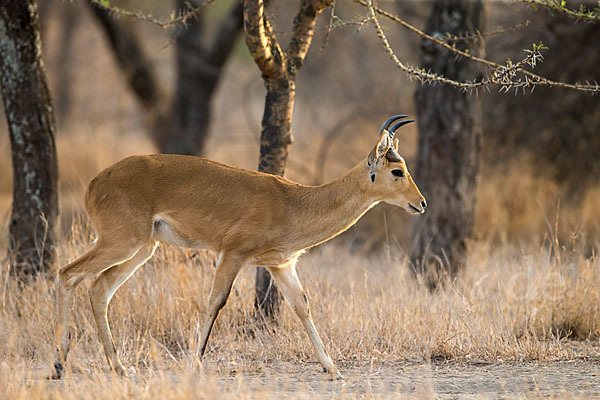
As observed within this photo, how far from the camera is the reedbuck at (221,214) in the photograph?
6109mm

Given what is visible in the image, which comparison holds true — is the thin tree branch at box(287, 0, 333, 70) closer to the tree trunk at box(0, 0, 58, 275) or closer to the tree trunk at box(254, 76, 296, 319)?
the tree trunk at box(254, 76, 296, 319)

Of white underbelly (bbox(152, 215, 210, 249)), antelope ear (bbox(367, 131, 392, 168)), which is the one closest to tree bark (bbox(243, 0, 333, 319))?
white underbelly (bbox(152, 215, 210, 249))

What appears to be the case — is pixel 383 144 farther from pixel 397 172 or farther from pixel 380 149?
pixel 397 172

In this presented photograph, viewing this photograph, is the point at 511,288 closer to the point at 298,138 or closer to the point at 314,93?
the point at 298,138

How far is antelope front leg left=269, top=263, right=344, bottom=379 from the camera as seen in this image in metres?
Result: 6.17

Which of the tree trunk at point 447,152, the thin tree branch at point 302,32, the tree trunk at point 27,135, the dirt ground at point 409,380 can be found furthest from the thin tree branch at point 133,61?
the dirt ground at point 409,380

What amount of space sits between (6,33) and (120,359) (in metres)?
3.52

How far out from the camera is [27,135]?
26.0 ft

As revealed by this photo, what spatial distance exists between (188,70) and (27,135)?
652 centimetres

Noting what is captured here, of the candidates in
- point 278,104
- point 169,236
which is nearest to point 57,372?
point 169,236

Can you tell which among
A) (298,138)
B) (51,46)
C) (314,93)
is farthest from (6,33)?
(51,46)

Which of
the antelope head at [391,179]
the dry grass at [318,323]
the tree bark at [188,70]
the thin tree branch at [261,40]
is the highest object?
the tree bark at [188,70]

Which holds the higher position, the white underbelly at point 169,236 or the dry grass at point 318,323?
the white underbelly at point 169,236

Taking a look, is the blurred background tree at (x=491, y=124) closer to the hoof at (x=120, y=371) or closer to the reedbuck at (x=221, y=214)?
the reedbuck at (x=221, y=214)
